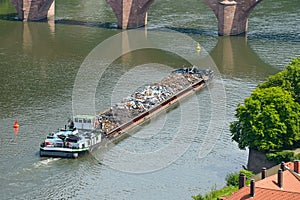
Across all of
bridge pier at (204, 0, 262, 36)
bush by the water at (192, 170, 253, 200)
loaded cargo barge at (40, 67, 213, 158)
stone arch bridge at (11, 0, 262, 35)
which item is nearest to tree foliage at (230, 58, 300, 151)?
bush by the water at (192, 170, 253, 200)

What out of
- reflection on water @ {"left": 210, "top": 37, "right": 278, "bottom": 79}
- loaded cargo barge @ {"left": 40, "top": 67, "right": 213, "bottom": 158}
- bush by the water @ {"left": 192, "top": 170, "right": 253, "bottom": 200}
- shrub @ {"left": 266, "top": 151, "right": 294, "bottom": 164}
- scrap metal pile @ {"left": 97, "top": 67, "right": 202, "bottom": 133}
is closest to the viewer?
bush by the water @ {"left": 192, "top": 170, "right": 253, "bottom": 200}

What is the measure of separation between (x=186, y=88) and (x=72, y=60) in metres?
19.2

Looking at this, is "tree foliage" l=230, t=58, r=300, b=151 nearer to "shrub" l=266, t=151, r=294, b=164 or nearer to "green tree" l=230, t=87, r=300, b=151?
"green tree" l=230, t=87, r=300, b=151

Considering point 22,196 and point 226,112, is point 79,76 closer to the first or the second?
point 226,112

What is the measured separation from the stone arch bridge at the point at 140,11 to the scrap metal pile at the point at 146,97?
68.6ft

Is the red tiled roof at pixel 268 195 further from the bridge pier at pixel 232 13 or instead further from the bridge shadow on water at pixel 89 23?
the bridge shadow on water at pixel 89 23

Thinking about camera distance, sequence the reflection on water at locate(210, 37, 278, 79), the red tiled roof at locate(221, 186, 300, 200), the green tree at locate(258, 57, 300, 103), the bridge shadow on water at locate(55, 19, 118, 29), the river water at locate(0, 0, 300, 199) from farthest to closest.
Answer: the bridge shadow on water at locate(55, 19, 118, 29)
the reflection on water at locate(210, 37, 278, 79)
the green tree at locate(258, 57, 300, 103)
the river water at locate(0, 0, 300, 199)
the red tiled roof at locate(221, 186, 300, 200)

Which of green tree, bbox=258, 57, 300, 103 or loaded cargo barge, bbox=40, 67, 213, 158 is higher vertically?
green tree, bbox=258, 57, 300, 103

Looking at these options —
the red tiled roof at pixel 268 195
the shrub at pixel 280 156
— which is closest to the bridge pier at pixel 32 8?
the shrub at pixel 280 156

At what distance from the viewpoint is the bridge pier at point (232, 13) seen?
13138cm

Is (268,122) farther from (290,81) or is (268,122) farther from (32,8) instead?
(32,8)

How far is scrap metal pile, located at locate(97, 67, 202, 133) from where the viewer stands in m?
92.2

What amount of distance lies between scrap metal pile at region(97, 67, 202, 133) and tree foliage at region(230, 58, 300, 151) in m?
13.8

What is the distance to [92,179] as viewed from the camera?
79250mm
